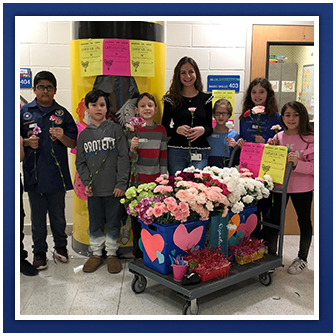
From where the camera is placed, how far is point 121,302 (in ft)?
7.53

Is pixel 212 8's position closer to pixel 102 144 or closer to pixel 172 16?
pixel 172 16

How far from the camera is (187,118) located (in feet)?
9.04

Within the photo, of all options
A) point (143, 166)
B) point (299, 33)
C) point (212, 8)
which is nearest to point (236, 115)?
point (299, 33)

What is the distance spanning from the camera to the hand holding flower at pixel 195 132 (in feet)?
8.89

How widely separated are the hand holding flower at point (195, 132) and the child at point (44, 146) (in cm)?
80

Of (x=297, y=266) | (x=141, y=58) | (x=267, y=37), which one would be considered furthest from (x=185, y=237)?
(x=267, y=37)

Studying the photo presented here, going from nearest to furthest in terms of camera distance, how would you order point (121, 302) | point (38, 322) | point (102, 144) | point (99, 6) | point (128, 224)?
point (99, 6), point (38, 322), point (121, 302), point (102, 144), point (128, 224)

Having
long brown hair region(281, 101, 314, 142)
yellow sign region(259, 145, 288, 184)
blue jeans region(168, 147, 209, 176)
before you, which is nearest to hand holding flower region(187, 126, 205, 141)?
blue jeans region(168, 147, 209, 176)

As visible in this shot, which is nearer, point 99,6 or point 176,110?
point 99,6

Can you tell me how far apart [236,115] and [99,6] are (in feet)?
6.00

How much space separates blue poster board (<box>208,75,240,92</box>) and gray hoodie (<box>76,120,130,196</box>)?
3.35 feet

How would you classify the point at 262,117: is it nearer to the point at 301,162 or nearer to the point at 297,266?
the point at 301,162

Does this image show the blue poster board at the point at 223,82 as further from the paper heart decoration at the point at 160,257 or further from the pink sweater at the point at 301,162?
the paper heart decoration at the point at 160,257

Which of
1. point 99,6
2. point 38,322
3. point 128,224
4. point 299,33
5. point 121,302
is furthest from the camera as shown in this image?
point 299,33
